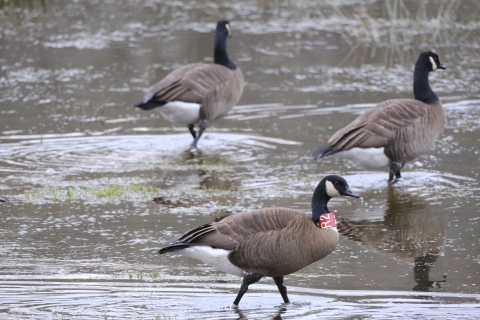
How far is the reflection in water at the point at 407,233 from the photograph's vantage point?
7.26 metres

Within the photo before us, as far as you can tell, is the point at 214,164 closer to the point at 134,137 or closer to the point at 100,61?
the point at 134,137

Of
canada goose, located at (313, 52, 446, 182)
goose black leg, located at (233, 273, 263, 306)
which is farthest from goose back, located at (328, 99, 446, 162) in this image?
goose black leg, located at (233, 273, 263, 306)

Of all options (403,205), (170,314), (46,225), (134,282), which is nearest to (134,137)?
(46,225)

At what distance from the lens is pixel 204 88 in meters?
11.6

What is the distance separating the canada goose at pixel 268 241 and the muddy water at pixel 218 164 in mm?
298

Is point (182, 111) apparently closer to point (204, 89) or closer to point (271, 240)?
point (204, 89)

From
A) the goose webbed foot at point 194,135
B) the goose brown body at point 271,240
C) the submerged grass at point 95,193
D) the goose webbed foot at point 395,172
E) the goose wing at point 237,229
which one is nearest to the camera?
the goose brown body at point 271,240

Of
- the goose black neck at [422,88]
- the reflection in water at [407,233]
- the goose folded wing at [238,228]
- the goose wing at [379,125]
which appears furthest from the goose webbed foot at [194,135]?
the goose folded wing at [238,228]

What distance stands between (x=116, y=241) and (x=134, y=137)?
4.15 meters

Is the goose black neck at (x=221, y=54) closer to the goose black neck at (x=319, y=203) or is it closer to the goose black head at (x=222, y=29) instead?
the goose black head at (x=222, y=29)

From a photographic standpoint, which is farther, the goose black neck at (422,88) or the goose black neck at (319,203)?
the goose black neck at (422,88)

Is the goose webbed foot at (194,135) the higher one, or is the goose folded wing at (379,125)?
the goose folded wing at (379,125)

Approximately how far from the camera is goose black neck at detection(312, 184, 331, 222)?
621 centimetres

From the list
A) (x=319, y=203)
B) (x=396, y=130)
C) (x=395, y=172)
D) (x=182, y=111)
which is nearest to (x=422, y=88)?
(x=396, y=130)
